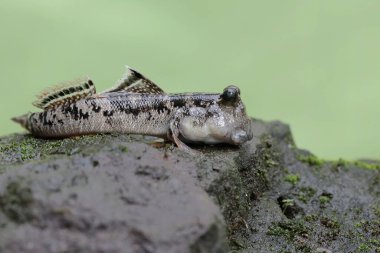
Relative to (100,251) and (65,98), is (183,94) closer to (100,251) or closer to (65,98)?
(65,98)

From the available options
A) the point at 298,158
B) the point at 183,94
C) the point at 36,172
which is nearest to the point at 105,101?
the point at 183,94

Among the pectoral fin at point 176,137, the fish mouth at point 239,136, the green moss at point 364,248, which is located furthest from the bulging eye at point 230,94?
the green moss at point 364,248

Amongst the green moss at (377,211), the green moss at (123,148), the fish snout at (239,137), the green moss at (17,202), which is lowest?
the green moss at (377,211)

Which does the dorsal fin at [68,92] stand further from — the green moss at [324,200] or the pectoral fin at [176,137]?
the green moss at [324,200]

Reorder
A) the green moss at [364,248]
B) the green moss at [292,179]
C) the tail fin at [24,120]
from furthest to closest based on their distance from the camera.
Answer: the green moss at [292,179] → the tail fin at [24,120] → the green moss at [364,248]

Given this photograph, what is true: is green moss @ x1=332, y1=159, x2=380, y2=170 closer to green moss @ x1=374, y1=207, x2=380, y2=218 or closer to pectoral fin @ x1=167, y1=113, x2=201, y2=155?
green moss @ x1=374, y1=207, x2=380, y2=218

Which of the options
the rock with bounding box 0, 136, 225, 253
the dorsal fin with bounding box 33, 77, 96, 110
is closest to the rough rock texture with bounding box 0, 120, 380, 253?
the rock with bounding box 0, 136, 225, 253

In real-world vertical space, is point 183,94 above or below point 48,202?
above
